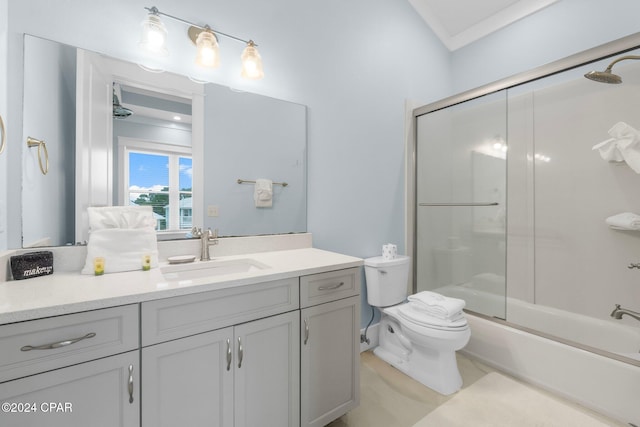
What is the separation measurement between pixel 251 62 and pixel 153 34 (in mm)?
491

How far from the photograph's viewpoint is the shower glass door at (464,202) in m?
2.24

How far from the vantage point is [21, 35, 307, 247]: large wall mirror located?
1.19 metres

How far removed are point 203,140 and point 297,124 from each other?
0.63 metres

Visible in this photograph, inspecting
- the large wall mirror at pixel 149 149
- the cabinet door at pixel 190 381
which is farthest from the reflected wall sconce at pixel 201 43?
the cabinet door at pixel 190 381

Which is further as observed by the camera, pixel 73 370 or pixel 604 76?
pixel 604 76

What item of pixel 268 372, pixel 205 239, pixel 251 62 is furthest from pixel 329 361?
pixel 251 62

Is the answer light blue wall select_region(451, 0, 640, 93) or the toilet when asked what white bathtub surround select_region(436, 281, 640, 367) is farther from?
light blue wall select_region(451, 0, 640, 93)

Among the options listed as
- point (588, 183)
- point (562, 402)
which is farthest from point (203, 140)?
point (588, 183)

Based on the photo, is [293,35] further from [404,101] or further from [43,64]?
[43,64]

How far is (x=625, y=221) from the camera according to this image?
6.17 ft

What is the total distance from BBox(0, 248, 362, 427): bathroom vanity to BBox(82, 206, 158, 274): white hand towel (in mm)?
77

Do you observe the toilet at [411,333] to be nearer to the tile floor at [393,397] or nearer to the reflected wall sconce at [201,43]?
the tile floor at [393,397]

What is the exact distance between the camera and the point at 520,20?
2.47 metres

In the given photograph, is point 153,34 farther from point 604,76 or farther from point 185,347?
point 604,76
